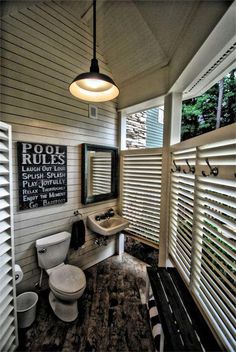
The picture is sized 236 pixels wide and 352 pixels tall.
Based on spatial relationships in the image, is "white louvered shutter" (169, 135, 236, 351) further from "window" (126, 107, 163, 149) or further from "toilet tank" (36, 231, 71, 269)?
"window" (126, 107, 163, 149)

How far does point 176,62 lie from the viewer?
182 centimetres

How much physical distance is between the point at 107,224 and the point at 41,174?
4.39 ft

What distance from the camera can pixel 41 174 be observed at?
6.42ft

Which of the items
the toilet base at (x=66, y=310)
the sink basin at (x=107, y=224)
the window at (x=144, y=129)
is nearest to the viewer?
the toilet base at (x=66, y=310)

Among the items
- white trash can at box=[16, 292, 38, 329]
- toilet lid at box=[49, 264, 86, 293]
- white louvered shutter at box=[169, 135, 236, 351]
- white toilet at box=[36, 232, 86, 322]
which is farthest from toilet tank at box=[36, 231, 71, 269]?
white louvered shutter at box=[169, 135, 236, 351]

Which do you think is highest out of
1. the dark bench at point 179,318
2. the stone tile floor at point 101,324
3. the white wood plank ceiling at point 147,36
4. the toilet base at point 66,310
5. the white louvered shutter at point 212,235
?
the white wood plank ceiling at point 147,36

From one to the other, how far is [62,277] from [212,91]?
3.10 m

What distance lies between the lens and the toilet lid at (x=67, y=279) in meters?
1.66

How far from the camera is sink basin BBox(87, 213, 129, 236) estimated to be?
2.32 meters

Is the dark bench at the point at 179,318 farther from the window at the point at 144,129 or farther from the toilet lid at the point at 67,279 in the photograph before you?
the window at the point at 144,129

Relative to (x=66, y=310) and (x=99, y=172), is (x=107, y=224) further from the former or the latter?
(x=66, y=310)

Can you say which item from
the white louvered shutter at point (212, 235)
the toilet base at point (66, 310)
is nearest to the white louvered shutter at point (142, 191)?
the white louvered shutter at point (212, 235)

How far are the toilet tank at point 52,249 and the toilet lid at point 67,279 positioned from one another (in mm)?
132

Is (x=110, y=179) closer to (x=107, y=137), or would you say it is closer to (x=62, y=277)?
(x=107, y=137)
